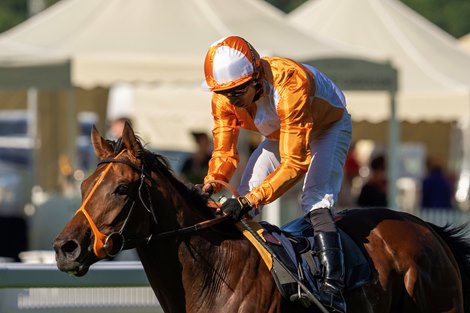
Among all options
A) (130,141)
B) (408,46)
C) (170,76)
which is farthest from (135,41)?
(130,141)

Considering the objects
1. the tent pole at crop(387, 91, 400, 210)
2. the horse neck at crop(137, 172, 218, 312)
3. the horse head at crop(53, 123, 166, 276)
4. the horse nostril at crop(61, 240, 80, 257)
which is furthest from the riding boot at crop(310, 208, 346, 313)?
the tent pole at crop(387, 91, 400, 210)

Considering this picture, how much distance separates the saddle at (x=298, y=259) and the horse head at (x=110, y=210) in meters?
0.56

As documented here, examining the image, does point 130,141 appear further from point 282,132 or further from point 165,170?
point 282,132

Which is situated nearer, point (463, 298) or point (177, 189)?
point (177, 189)

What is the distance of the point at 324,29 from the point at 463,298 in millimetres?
11428

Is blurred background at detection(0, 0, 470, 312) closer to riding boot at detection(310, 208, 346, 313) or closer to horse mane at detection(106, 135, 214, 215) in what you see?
horse mane at detection(106, 135, 214, 215)

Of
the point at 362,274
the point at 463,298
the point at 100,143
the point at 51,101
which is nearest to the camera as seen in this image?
the point at 100,143

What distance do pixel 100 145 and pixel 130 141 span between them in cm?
16

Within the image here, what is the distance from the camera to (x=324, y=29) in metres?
18.1

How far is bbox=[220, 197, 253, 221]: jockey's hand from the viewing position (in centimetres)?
576

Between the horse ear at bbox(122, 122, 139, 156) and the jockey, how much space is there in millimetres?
464

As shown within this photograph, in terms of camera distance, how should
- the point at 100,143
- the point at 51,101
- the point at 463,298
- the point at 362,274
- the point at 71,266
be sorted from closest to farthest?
the point at 71,266 < the point at 100,143 < the point at 362,274 < the point at 463,298 < the point at 51,101

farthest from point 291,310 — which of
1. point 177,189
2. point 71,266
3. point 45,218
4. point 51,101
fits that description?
point 51,101

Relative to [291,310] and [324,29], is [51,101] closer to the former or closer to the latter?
[324,29]
